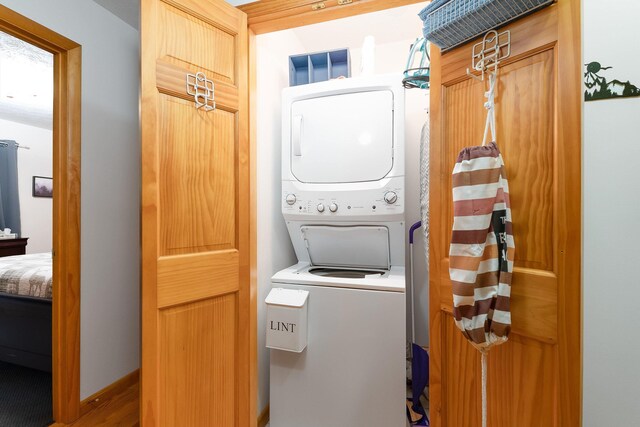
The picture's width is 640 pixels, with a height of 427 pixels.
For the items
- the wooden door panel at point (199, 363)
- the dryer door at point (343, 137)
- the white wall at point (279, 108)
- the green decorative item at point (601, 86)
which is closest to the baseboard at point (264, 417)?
the white wall at point (279, 108)

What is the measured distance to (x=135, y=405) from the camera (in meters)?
1.94

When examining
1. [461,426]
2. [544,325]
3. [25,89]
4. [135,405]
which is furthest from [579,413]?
[25,89]

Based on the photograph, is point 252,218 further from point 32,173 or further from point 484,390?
point 32,173

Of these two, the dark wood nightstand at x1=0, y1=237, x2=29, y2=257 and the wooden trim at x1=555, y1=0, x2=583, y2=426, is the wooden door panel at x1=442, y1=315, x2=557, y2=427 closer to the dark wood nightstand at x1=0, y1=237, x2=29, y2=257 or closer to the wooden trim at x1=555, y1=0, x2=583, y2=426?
the wooden trim at x1=555, y1=0, x2=583, y2=426

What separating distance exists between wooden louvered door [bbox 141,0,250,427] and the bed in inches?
62.0

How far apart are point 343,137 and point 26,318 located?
106 inches

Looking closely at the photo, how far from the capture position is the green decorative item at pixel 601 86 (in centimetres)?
100

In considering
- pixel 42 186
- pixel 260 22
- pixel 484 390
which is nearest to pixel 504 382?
pixel 484 390

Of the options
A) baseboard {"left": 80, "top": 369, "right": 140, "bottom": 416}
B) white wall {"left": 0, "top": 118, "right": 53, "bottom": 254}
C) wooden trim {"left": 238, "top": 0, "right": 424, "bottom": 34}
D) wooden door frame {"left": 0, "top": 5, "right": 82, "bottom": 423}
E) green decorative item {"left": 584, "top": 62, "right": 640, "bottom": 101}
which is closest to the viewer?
green decorative item {"left": 584, "top": 62, "right": 640, "bottom": 101}

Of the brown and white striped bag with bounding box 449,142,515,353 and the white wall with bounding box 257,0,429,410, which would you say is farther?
the white wall with bounding box 257,0,429,410

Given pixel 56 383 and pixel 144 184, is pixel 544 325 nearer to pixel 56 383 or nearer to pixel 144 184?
pixel 144 184

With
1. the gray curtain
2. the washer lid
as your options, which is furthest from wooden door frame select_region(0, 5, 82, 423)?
the gray curtain

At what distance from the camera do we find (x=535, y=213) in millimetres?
877

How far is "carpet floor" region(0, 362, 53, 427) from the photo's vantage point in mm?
1757
